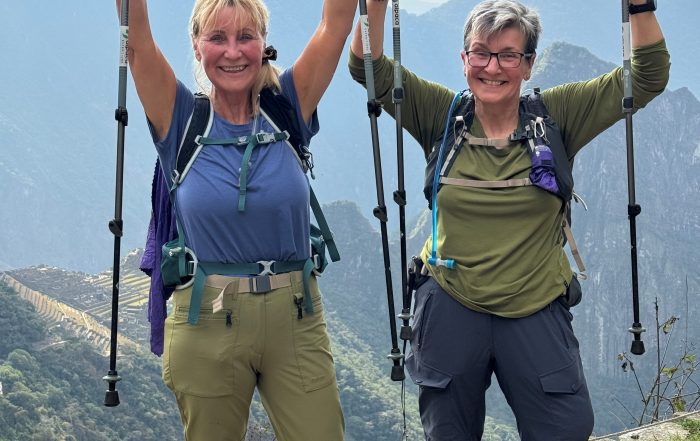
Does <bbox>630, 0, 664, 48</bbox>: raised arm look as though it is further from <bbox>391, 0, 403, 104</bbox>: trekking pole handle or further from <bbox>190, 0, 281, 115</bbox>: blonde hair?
<bbox>190, 0, 281, 115</bbox>: blonde hair

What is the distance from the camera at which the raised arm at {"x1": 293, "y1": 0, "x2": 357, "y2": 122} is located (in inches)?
129

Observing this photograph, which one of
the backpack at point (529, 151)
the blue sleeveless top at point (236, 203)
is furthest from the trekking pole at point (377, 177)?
the blue sleeveless top at point (236, 203)

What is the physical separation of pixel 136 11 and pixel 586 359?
140894 mm

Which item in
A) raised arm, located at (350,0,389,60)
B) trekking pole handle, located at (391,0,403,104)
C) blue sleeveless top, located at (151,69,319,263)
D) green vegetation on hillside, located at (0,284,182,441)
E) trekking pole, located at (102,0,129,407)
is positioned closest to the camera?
blue sleeveless top, located at (151,69,319,263)

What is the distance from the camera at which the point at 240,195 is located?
119 inches

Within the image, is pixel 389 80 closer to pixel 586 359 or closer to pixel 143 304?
pixel 143 304

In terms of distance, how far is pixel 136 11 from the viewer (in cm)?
313

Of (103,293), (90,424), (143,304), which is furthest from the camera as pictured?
(103,293)

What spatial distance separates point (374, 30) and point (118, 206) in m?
1.28

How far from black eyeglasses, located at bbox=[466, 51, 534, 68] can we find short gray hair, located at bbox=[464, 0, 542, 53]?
5cm

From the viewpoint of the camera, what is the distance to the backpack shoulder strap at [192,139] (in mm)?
3129

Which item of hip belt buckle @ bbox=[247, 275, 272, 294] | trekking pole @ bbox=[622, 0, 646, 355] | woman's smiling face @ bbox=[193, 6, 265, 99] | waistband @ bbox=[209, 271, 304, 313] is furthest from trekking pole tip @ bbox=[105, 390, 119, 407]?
trekking pole @ bbox=[622, 0, 646, 355]

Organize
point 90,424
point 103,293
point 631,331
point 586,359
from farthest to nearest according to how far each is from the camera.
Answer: point 586,359
point 103,293
point 90,424
point 631,331

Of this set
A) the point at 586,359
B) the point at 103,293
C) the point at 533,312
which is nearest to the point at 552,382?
the point at 533,312
